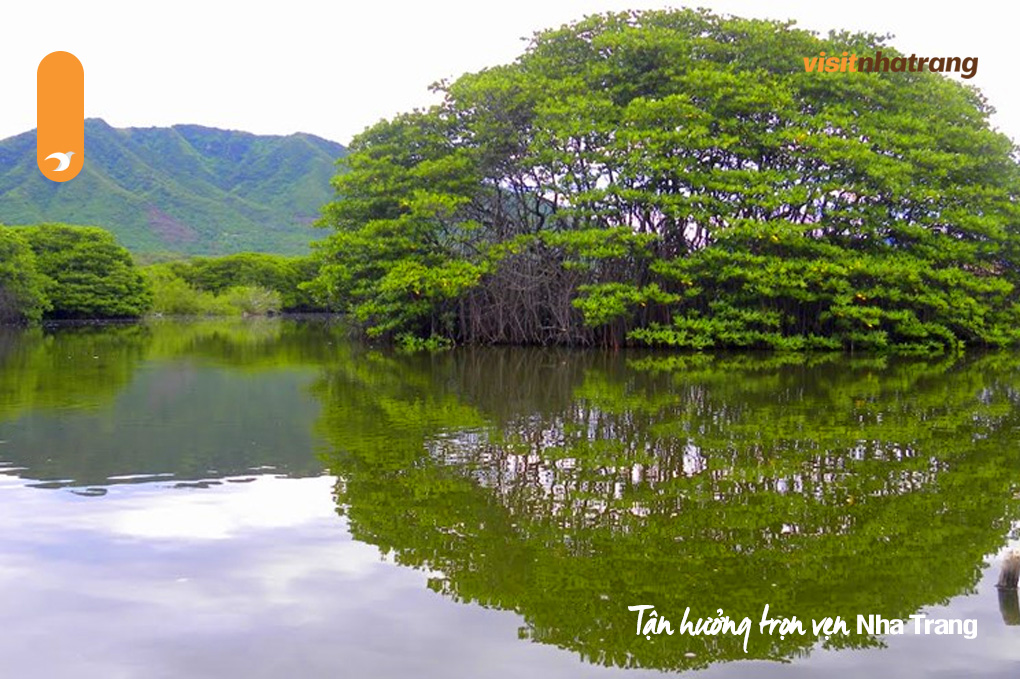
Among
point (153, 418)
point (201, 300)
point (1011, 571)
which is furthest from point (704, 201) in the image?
point (201, 300)

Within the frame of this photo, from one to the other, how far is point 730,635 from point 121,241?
142 m

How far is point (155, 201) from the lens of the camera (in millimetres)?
159500

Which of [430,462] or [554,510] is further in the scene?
[430,462]

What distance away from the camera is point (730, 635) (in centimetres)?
489

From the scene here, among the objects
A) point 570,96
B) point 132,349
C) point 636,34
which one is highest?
point 636,34

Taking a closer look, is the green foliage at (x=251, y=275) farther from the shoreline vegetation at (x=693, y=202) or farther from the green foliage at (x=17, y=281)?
the shoreline vegetation at (x=693, y=202)

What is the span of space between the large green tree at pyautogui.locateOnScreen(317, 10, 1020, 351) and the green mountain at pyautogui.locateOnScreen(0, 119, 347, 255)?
92.2m

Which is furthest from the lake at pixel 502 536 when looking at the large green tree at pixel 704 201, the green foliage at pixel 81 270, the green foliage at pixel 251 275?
the green foliage at pixel 251 275

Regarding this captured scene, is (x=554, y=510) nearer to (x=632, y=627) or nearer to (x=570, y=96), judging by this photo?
A: (x=632, y=627)

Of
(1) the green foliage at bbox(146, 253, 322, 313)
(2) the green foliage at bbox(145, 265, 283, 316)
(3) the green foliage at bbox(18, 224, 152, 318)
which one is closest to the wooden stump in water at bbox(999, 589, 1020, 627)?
(3) the green foliage at bbox(18, 224, 152, 318)

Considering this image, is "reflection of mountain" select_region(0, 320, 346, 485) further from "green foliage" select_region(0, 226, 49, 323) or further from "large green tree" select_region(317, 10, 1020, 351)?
"green foliage" select_region(0, 226, 49, 323)

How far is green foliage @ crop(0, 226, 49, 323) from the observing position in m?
53.0

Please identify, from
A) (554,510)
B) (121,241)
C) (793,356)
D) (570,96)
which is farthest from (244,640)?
(121,241)

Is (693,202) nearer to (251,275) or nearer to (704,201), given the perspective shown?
(704,201)
